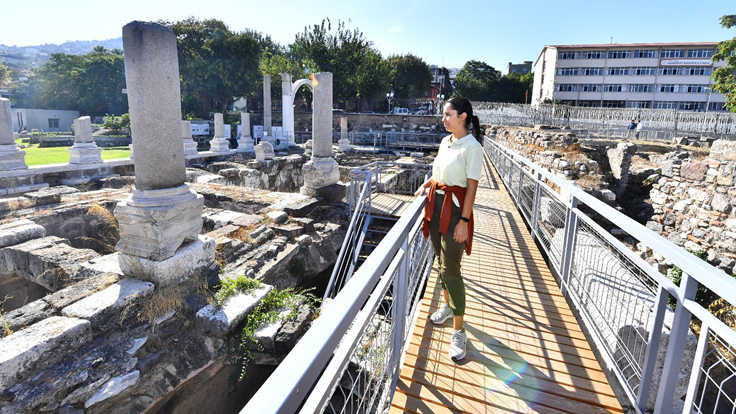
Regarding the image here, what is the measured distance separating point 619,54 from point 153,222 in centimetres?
5982

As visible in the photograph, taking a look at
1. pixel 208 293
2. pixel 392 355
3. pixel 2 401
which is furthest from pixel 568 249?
pixel 2 401

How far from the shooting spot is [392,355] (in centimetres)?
235

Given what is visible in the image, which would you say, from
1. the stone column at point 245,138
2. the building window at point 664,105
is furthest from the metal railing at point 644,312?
the building window at point 664,105

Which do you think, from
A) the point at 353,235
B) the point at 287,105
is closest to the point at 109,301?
the point at 353,235

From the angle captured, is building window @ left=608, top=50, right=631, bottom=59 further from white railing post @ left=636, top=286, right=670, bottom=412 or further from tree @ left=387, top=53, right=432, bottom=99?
white railing post @ left=636, top=286, right=670, bottom=412

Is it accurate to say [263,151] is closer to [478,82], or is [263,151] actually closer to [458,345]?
[458,345]

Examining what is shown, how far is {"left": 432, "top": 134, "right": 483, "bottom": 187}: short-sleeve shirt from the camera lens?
8.57ft

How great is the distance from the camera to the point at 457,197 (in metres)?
2.74

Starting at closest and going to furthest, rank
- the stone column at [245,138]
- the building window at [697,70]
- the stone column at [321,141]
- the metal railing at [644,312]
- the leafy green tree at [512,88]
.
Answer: the metal railing at [644,312] < the stone column at [321,141] < the stone column at [245,138] < the building window at [697,70] < the leafy green tree at [512,88]

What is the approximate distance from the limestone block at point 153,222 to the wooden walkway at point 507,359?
284 centimetres

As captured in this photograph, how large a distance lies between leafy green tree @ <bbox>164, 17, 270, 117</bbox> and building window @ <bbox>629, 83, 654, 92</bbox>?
4631 cm

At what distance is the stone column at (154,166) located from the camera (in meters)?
3.99

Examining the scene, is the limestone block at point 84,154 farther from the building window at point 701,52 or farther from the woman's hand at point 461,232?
the building window at point 701,52

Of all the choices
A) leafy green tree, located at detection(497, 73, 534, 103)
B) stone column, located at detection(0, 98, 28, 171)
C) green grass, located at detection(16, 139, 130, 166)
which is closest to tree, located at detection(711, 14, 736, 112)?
stone column, located at detection(0, 98, 28, 171)
